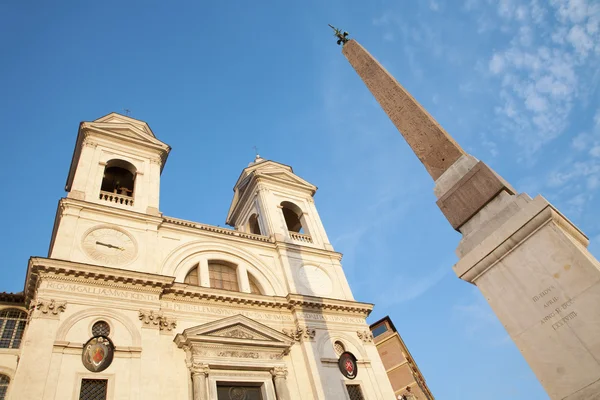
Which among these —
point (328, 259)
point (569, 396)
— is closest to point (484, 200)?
point (569, 396)

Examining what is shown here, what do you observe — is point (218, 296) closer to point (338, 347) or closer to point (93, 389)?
point (93, 389)

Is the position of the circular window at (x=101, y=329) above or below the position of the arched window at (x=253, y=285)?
below

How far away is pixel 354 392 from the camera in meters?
15.7

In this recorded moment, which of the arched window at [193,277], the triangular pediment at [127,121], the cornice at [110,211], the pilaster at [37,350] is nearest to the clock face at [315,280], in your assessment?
the arched window at [193,277]

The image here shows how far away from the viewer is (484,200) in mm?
5594

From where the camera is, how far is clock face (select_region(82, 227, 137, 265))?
1452cm

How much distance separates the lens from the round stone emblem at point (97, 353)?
11.6 m

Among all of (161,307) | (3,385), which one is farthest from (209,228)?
(3,385)

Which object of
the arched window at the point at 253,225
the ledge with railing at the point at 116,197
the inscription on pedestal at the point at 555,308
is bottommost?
the inscription on pedestal at the point at 555,308

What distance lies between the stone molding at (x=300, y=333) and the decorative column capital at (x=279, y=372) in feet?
5.38

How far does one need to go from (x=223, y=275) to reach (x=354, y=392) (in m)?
7.18

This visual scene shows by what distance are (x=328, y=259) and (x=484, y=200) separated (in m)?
15.7

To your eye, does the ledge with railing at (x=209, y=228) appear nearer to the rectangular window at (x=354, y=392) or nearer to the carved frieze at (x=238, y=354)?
the carved frieze at (x=238, y=354)

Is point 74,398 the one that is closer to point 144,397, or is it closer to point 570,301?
point 144,397
